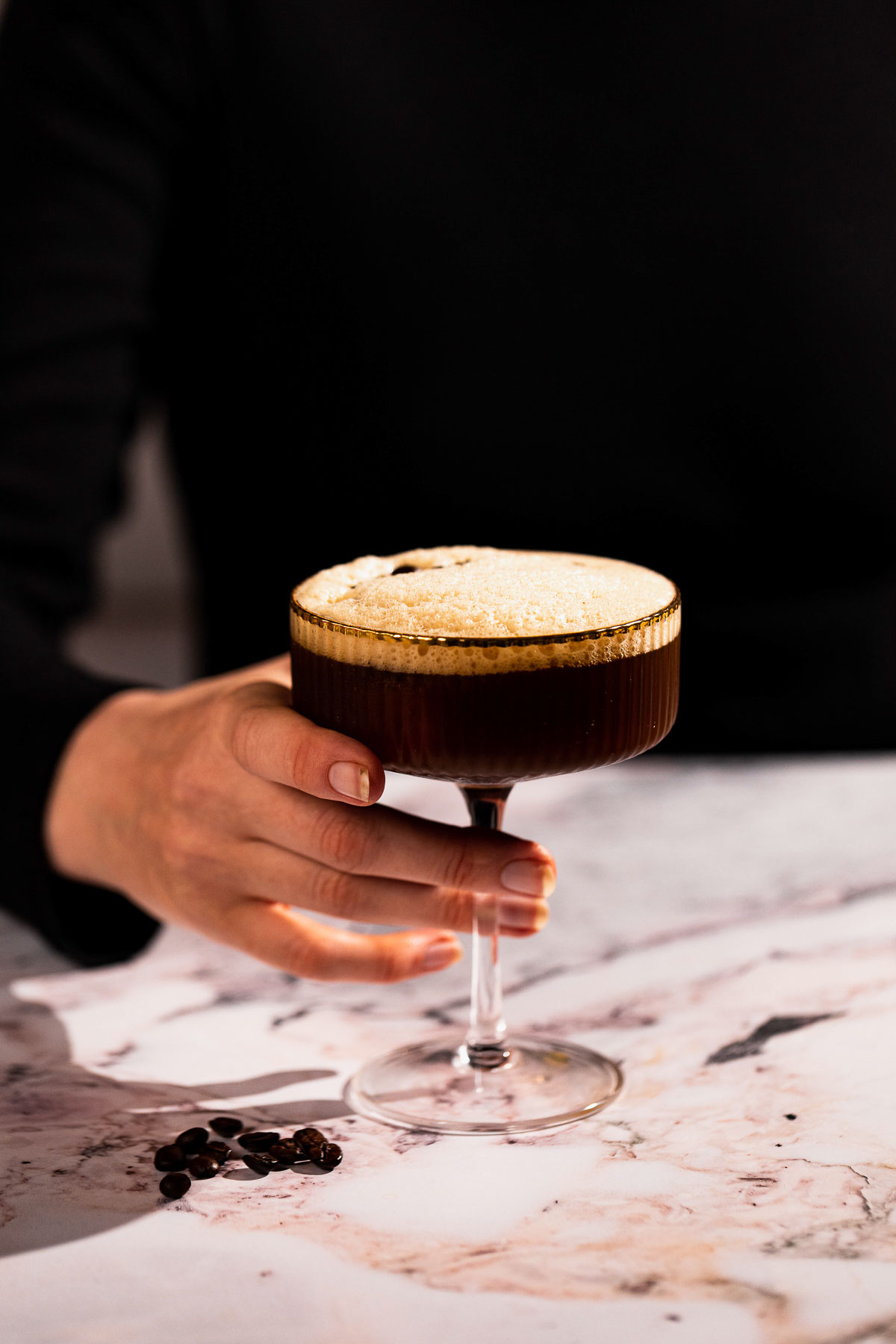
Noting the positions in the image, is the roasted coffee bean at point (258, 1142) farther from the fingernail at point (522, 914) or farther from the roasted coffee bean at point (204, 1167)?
the fingernail at point (522, 914)

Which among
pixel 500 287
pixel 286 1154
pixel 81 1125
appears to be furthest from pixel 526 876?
pixel 500 287

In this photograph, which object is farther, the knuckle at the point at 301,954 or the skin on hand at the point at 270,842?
the knuckle at the point at 301,954

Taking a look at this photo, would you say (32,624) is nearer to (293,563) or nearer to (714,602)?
(293,563)

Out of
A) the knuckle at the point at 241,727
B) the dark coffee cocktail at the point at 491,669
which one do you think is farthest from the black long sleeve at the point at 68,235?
the dark coffee cocktail at the point at 491,669

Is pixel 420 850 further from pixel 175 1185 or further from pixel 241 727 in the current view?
pixel 175 1185

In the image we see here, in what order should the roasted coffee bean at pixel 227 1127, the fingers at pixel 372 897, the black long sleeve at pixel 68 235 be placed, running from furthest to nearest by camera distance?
the black long sleeve at pixel 68 235, the fingers at pixel 372 897, the roasted coffee bean at pixel 227 1127

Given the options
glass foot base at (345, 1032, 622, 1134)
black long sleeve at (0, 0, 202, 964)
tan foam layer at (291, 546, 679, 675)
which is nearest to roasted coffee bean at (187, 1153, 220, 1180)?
glass foot base at (345, 1032, 622, 1134)
